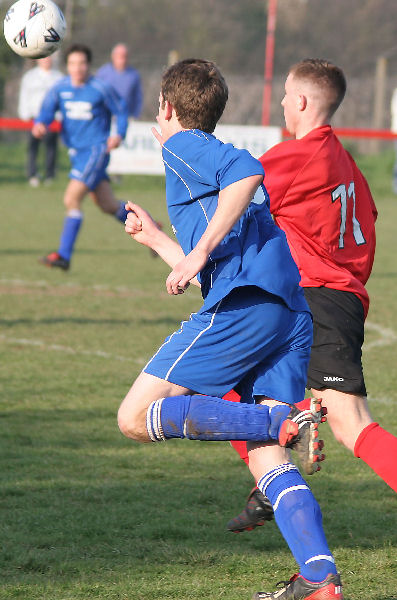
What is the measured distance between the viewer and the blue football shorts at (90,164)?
10.9 meters

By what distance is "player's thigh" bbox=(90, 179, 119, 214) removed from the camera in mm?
11023

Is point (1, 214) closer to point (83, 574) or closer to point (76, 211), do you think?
point (76, 211)

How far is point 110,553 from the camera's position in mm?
3852

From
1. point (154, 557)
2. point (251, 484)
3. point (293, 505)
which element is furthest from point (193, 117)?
point (251, 484)

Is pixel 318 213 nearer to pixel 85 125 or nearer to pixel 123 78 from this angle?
pixel 85 125

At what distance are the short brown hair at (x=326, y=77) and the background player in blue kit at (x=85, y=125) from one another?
644 cm

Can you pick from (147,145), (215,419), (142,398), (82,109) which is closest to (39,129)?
(82,109)

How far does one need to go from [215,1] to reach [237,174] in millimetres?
36633

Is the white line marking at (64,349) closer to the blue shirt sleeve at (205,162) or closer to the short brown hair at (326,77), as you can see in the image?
the short brown hair at (326,77)

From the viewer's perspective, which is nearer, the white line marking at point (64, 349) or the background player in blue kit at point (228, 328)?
the background player in blue kit at point (228, 328)

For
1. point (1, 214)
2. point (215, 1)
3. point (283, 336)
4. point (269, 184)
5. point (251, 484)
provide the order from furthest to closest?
point (215, 1) < point (1, 214) < point (251, 484) < point (269, 184) < point (283, 336)

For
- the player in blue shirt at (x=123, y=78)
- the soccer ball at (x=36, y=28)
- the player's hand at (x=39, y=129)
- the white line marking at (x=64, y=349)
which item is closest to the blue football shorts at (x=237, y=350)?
the soccer ball at (x=36, y=28)

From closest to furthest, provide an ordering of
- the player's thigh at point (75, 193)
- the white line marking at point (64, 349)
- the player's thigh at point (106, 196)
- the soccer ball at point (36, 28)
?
the soccer ball at point (36, 28) → the white line marking at point (64, 349) → the player's thigh at point (75, 193) → the player's thigh at point (106, 196)

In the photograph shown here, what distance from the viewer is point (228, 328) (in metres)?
3.43
